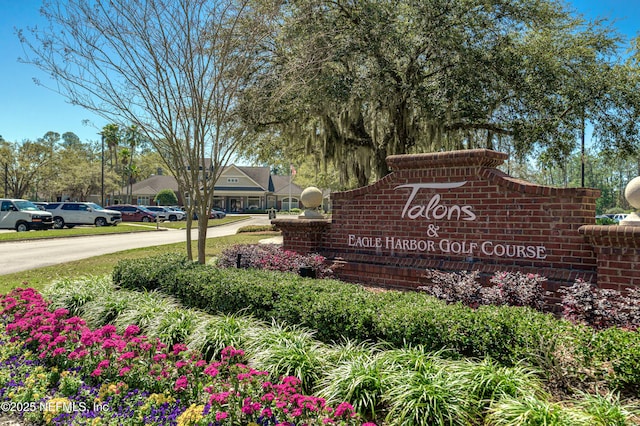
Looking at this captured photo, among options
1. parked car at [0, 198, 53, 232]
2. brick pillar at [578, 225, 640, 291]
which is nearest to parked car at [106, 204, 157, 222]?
parked car at [0, 198, 53, 232]

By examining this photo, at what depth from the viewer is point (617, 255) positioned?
5.31m

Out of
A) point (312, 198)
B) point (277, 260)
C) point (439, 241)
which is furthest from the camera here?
point (312, 198)

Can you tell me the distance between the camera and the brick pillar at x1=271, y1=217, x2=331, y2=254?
8.54 meters

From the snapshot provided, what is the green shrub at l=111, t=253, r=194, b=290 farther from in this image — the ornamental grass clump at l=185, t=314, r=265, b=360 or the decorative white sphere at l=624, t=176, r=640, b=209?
the decorative white sphere at l=624, t=176, r=640, b=209

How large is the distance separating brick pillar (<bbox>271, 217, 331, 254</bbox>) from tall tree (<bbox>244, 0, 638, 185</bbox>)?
434 centimetres

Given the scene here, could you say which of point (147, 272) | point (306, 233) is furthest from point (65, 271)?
point (306, 233)

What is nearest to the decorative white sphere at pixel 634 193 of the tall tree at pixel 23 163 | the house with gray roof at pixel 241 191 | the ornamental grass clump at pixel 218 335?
the ornamental grass clump at pixel 218 335

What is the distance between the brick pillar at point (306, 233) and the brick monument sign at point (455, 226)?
0.06 ft

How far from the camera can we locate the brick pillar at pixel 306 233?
28.0 ft

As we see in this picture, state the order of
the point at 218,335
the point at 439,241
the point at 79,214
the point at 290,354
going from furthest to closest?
the point at 79,214 < the point at 439,241 < the point at 218,335 < the point at 290,354

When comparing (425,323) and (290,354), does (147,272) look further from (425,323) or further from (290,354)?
(425,323)

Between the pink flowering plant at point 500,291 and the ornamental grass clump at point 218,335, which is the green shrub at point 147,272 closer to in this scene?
the ornamental grass clump at point 218,335

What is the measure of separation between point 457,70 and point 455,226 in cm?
745

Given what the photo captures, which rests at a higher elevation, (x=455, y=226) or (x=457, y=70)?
(x=457, y=70)
